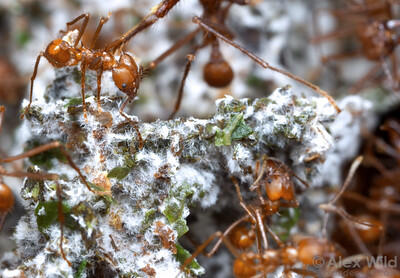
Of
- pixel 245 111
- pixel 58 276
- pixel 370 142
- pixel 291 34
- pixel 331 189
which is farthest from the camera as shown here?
pixel 291 34

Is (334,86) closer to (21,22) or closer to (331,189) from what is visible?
(331,189)

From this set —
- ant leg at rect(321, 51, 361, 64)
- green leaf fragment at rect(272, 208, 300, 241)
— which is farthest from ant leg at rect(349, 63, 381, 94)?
green leaf fragment at rect(272, 208, 300, 241)

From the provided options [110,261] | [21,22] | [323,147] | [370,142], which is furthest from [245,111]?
[21,22]

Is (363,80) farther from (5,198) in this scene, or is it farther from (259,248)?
(5,198)

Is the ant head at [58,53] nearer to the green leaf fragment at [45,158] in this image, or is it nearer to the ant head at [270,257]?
the green leaf fragment at [45,158]

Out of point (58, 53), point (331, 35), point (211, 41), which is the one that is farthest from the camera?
point (331, 35)

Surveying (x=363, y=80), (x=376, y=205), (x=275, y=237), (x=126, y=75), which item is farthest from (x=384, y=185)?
(x=126, y=75)

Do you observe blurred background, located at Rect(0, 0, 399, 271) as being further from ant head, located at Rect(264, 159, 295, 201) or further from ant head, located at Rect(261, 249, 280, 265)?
ant head, located at Rect(261, 249, 280, 265)
